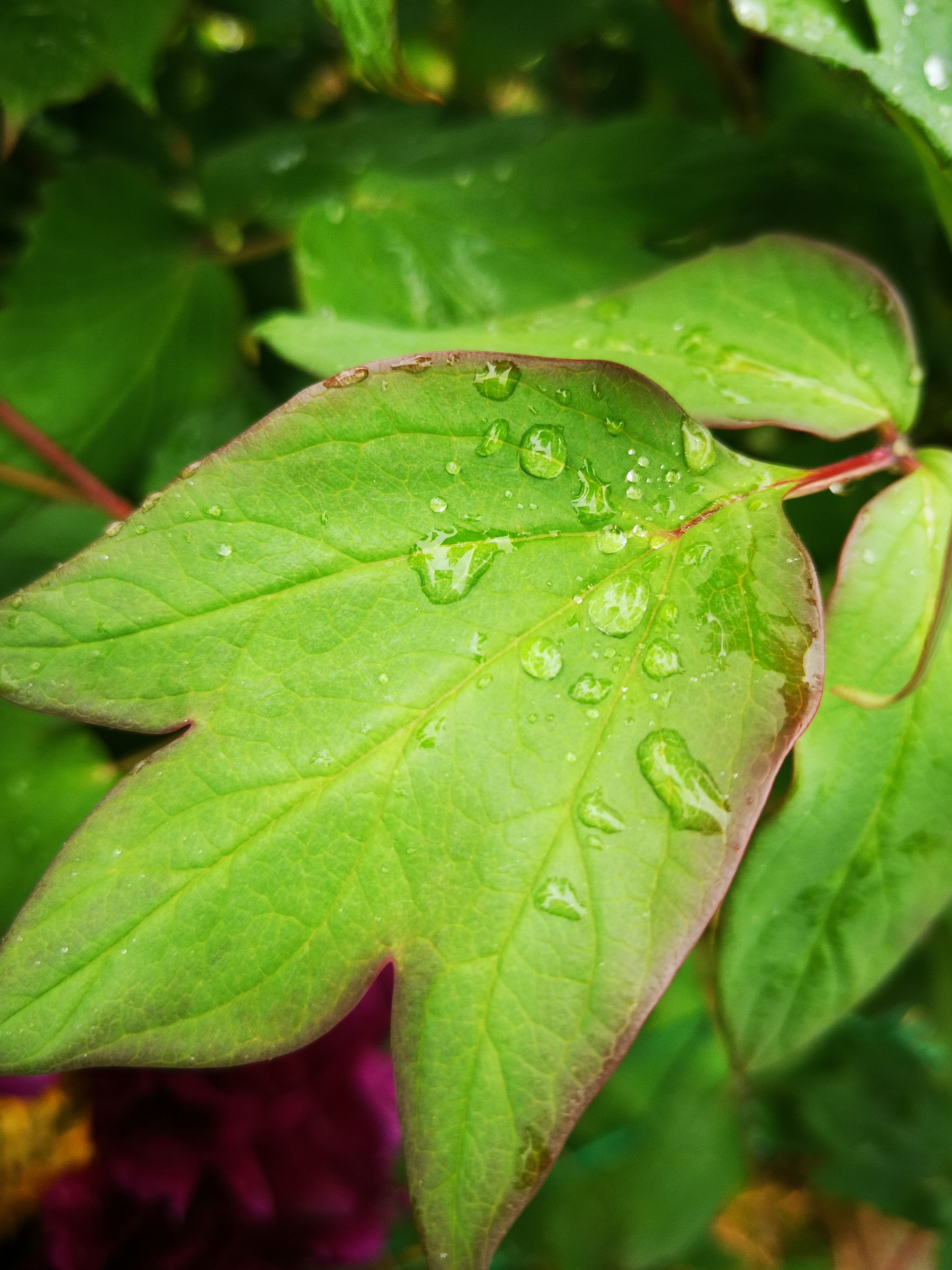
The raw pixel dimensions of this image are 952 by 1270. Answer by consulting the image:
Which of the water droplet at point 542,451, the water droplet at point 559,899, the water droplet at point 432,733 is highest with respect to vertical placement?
the water droplet at point 542,451

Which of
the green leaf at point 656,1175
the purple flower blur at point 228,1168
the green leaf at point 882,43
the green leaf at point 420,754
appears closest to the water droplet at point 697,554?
the green leaf at point 420,754

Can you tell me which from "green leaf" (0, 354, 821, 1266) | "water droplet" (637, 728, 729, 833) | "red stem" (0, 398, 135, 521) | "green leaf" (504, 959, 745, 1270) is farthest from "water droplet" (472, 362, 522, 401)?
"green leaf" (504, 959, 745, 1270)

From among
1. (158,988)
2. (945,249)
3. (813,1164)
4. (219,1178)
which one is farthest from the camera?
(813,1164)

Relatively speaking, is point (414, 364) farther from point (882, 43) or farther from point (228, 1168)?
point (228, 1168)

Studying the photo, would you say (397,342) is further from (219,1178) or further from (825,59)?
(219,1178)

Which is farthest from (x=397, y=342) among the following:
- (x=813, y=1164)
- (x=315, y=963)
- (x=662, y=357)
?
(x=813, y=1164)

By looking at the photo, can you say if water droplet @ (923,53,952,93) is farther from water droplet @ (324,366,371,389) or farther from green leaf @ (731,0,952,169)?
water droplet @ (324,366,371,389)

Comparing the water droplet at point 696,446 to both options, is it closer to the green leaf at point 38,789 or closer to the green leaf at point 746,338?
the green leaf at point 746,338
